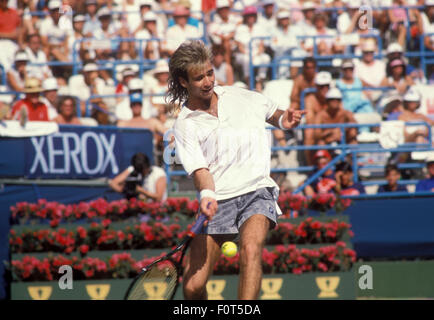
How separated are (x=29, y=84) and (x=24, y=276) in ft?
10.3

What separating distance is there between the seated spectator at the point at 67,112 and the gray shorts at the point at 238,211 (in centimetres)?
620

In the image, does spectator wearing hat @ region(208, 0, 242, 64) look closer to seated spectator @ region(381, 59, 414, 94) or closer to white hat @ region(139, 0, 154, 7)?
white hat @ region(139, 0, 154, 7)

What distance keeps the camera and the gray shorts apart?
185 inches

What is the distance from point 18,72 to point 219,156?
8.19 meters

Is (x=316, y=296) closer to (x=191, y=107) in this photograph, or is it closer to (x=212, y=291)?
(x=212, y=291)

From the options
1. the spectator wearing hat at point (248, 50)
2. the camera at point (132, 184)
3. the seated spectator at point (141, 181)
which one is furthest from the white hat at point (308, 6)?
the camera at point (132, 184)

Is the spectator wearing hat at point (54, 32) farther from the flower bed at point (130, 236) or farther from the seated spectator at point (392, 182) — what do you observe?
the seated spectator at point (392, 182)

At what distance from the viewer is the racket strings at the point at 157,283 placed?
563 cm

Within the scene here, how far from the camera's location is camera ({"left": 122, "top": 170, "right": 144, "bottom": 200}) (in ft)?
33.8

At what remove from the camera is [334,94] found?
1122cm

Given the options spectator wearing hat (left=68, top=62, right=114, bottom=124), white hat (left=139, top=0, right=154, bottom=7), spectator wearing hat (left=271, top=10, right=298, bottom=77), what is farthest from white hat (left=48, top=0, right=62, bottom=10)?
spectator wearing hat (left=271, top=10, right=298, bottom=77)

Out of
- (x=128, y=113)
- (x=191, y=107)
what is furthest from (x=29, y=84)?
(x=191, y=107)

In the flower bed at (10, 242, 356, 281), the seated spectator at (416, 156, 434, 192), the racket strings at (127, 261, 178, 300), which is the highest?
the racket strings at (127, 261, 178, 300)
